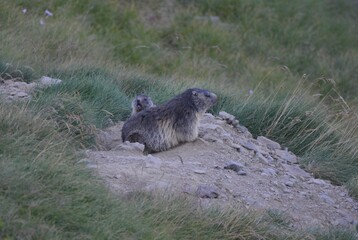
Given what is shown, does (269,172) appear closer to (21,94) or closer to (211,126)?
(211,126)

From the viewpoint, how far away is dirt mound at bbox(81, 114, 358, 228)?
20.0ft

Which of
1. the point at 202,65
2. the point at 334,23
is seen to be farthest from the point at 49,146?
the point at 334,23

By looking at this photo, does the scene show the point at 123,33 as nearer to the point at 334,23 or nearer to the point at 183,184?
the point at 334,23

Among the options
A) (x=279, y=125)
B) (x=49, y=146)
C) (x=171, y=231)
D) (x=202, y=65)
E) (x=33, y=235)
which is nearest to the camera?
(x=33, y=235)

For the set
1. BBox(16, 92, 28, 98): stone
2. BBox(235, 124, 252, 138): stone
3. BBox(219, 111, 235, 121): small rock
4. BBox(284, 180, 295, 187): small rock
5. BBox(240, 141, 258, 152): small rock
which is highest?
BBox(16, 92, 28, 98): stone

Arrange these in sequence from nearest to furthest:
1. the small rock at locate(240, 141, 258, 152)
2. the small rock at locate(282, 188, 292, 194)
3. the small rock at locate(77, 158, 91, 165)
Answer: the small rock at locate(77, 158, 91, 165)
the small rock at locate(282, 188, 292, 194)
the small rock at locate(240, 141, 258, 152)

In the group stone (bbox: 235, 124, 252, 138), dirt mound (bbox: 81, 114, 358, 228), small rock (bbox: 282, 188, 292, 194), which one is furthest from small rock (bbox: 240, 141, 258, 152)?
small rock (bbox: 282, 188, 292, 194)

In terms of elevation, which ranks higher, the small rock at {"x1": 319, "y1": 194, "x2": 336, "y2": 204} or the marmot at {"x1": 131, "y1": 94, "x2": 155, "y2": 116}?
the marmot at {"x1": 131, "y1": 94, "x2": 155, "y2": 116}

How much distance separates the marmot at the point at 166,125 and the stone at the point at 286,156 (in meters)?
0.96

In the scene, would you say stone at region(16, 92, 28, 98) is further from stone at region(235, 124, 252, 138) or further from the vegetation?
stone at region(235, 124, 252, 138)

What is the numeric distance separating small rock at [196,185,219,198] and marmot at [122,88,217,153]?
107 centimetres

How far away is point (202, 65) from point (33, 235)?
271 inches

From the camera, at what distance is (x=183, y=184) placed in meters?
6.14

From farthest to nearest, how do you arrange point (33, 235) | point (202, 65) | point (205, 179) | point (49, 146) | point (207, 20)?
1. point (207, 20)
2. point (202, 65)
3. point (205, 179)
4. point (49, 146)
5. point (33, 235)
